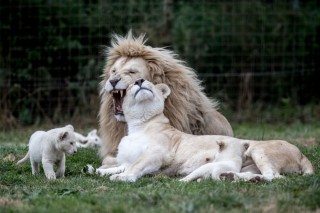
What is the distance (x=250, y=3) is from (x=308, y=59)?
1409 millimetres

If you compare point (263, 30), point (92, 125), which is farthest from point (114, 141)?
point (263, 30)

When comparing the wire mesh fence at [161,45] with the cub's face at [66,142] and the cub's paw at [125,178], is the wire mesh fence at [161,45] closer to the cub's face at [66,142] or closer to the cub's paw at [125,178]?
the cub's face at [66,142]

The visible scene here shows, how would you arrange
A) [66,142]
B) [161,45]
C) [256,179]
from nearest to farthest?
[256,179]
[66,142]
[161,45]

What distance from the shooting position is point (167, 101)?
838cm

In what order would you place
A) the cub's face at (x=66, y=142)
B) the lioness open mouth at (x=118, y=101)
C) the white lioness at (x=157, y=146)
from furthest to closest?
the lioness open mouth at (x=118, y=101) < the cub's face at (x=66, y=142) < the white lioness at (x=157, y=146)

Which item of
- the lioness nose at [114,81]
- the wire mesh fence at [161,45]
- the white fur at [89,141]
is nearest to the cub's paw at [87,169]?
the lioness nose at [114,81]

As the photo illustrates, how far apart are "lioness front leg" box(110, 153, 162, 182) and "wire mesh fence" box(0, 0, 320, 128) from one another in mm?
6431

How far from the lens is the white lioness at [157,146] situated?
7.34 meters

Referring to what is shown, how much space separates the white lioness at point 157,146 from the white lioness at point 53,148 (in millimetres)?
398

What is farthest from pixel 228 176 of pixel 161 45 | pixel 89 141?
pixel 161 45

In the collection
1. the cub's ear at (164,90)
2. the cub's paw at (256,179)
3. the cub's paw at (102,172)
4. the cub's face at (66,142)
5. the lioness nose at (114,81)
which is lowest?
the cub's paw at (102,172)

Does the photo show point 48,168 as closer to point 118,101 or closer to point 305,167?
point 118,101

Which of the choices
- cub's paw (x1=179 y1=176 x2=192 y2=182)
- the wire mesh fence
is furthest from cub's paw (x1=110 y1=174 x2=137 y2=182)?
the wire mesh fence

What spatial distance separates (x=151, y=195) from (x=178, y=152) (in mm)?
1686
